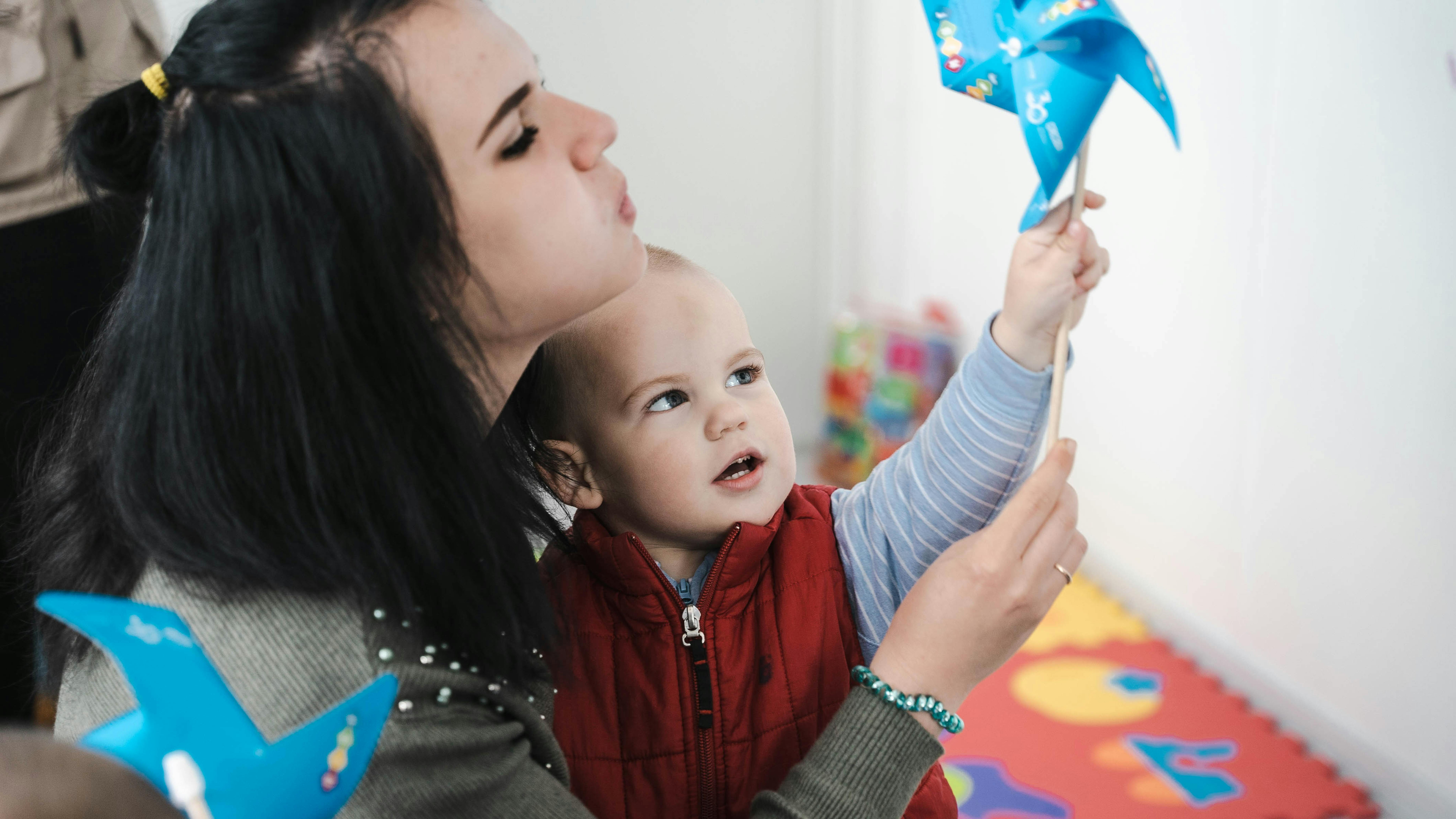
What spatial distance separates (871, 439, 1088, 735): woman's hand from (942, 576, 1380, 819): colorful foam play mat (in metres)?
0.77

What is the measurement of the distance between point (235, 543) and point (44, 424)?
0.54 metres

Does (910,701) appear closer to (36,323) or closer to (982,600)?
(982,600)

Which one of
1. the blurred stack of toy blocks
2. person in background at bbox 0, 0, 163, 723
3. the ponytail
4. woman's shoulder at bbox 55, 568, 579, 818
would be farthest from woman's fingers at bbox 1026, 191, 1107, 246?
the blurred stack of toy blocks

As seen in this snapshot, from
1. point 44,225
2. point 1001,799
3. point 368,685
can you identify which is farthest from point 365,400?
point 1001,799

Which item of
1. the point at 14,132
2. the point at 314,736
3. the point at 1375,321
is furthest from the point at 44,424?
the point at 1375,321

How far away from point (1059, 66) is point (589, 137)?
0.30 m

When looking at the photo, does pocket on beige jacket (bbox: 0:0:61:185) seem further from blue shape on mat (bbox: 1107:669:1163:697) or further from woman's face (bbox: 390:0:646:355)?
blue shape on mat (bbox: 1107:669:1163:697)

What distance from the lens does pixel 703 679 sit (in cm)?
79

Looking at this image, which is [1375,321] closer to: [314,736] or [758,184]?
[314,736]

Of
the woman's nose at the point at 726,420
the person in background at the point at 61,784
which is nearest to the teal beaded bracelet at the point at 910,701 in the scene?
the woman's nose at the point at 726,420

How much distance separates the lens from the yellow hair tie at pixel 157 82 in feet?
2.19

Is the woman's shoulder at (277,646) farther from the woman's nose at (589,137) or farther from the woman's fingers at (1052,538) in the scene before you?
the woman's fingers at (1052,538)

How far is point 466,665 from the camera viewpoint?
64 cm

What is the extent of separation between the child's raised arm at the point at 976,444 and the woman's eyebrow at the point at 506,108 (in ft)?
1.17
